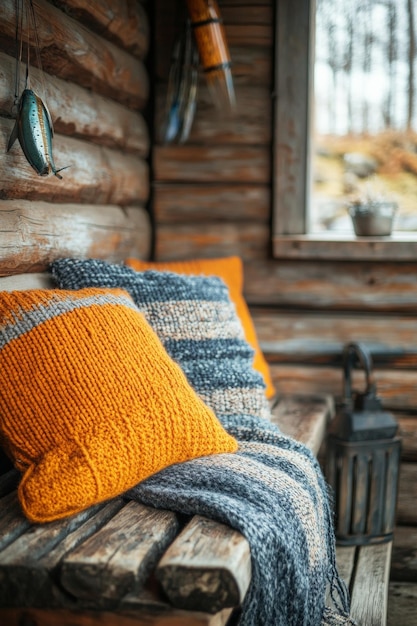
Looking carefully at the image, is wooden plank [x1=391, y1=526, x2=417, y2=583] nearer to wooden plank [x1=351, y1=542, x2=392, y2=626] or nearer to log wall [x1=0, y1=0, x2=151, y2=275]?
wooden plank [x1=351, y1=542, x2=392, y2=626]

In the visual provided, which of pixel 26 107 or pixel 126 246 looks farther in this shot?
pixel 126 246

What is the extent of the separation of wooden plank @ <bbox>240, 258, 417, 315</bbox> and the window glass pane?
0.20m

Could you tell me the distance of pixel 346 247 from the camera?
286 cm

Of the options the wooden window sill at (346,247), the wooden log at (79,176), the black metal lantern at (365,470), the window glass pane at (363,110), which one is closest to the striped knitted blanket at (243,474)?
the wooden log at (79,176)

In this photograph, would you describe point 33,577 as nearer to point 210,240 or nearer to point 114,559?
point 114,559

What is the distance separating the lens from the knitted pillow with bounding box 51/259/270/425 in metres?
2.12

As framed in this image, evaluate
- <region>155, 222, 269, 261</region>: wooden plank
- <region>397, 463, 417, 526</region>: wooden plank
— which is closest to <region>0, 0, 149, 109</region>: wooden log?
<region>155, 222, 269, 261</region>: wooden plank

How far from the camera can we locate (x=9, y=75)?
6.21 ft

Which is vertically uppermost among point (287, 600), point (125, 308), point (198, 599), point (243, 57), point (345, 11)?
point (345, 11)

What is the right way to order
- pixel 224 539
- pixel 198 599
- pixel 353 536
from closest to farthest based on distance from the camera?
pixel 198 599 < pixel 224 539 < pixel 353 536

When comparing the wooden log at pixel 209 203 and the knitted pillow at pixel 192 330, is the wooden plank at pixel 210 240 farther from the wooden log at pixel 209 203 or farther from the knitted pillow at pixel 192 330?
the knitted pillow at pixel 192 330

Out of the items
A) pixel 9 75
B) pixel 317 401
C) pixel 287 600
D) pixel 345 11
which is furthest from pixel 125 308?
pixel 345 11

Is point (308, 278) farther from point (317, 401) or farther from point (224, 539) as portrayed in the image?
point (224, 539)

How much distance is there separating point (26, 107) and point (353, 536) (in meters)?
1.70
